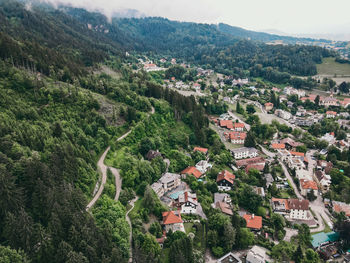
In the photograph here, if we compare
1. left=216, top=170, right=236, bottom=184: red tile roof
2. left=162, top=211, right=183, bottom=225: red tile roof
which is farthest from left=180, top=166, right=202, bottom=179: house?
left=162, top=211, right=183, bottom=225: red tile roof

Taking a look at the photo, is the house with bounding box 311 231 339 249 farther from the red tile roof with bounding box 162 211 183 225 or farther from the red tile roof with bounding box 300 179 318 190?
the red tile roof with bounding box 162 211 183 225

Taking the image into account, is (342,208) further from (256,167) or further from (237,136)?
(237,136)

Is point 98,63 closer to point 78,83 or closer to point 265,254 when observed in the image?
point 78,83

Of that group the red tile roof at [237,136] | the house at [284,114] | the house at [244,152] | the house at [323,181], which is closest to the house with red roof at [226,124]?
the red tile roof at [237,136]

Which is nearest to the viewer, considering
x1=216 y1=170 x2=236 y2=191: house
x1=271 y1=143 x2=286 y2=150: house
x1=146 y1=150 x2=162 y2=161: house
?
x1=216 y1=170 x2=236 y2=191: house

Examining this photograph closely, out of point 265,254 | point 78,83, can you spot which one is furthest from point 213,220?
point 78,83

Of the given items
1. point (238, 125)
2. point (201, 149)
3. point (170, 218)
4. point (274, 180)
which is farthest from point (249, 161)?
point (170, 218)
